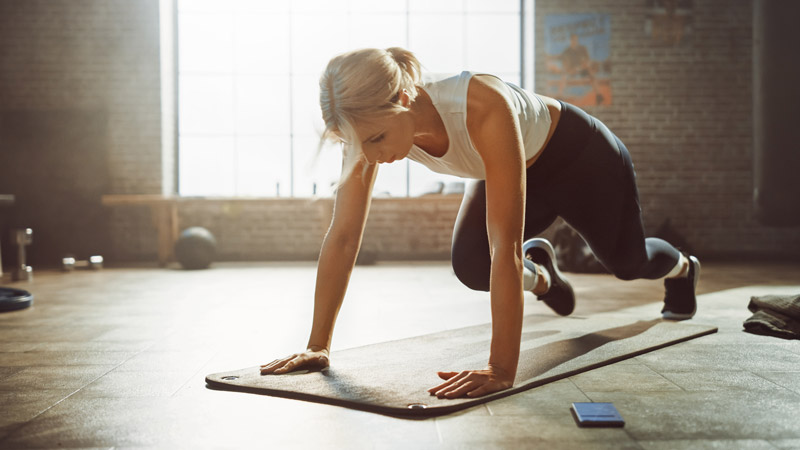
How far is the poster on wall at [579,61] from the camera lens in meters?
7.00

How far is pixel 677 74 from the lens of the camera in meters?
7.06

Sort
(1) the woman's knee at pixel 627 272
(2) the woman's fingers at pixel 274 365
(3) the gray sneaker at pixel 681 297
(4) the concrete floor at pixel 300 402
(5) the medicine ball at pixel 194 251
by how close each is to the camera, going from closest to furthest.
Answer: (4) the concrete floor at pixel 300 402, (2) the woman's fingers at pixel 274 365, (1) the woman's knee at pixel 627 272, (3) the gray sneaker at pixel 681 297, (5) the medicine ball at pixel 194 251

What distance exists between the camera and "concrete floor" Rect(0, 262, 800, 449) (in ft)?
4.40

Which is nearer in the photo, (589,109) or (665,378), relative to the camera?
(665,378)

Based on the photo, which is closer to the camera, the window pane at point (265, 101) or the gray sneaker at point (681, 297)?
the gray sneaker at point (681, 297)

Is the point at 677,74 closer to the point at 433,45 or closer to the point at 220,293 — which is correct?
the point at 433,45

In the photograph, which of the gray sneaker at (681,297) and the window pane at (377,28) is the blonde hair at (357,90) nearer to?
the gray sneaker at (681,297)

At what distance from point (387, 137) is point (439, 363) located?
0.77 metres

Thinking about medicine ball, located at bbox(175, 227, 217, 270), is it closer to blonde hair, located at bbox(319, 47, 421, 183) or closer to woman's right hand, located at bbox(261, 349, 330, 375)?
woman's right hand, located at bbox(261, 349, 330, 375)

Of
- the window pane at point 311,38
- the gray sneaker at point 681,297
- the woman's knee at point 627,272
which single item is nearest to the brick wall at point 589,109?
the window pane at point 311,38

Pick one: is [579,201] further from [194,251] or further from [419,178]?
[419,178]

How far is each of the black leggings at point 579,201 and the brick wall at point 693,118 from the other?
4.99 m

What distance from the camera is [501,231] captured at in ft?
5.13

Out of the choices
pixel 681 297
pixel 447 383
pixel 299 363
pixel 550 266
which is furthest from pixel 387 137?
pixel 681 297
